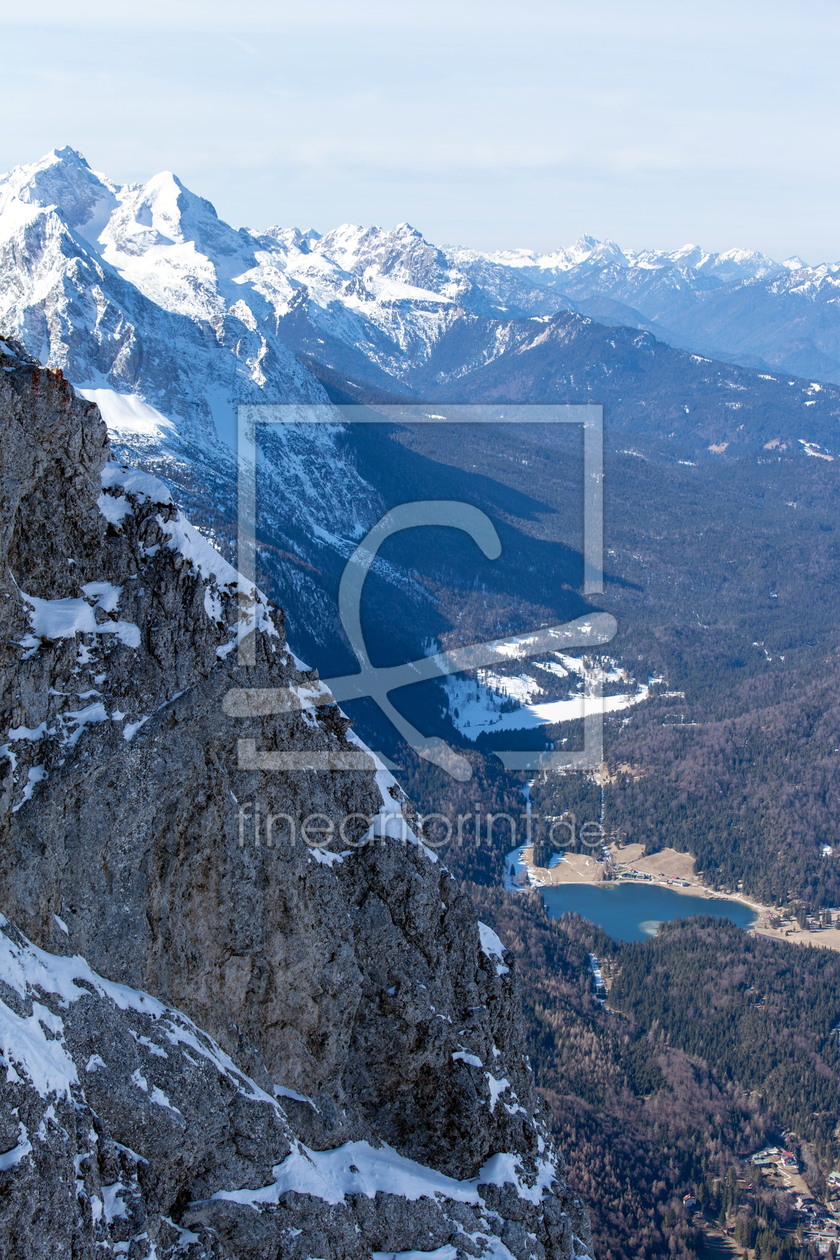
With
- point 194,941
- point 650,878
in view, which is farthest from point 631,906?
point 194,941

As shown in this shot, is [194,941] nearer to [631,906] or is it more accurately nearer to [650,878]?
[631,906]

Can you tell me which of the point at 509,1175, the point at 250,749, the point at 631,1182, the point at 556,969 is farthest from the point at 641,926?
the point at 250,749

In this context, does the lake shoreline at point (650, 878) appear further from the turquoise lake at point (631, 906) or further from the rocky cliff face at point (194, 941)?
the rocky cliff face at point (194, 941)

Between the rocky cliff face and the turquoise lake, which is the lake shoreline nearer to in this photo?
the turquoise lake

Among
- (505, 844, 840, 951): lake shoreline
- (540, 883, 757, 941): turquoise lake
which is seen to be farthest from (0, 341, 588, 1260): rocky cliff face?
(505, 844, 840, 951): lake shoreline

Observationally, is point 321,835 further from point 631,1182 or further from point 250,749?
point 631,1182

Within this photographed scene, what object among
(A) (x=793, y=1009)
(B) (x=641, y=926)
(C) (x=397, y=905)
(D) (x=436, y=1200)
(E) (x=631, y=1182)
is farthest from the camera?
(B) (x=641, y=926)
